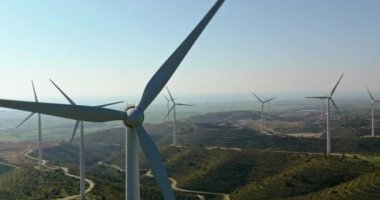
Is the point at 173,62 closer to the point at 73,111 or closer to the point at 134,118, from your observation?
the point at 134,118

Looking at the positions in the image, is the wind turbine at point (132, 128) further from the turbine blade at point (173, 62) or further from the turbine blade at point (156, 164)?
the turbine blade at point (173, 62)

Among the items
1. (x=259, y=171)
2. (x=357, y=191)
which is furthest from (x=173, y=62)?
(x=259, y=171)

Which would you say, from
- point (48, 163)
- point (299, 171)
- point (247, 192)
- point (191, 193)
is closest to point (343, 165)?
point (299, 171)

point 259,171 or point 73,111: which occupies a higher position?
point 73,111

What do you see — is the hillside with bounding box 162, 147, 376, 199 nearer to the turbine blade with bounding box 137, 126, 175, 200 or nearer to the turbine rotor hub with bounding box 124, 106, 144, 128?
the turbine blade with bounding box 137, 126, 175, 200

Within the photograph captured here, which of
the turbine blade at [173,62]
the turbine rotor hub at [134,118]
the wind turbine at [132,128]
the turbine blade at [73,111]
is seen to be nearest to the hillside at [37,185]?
the turbine blade at [173,62]

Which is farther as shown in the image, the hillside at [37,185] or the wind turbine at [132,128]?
the hillside at [37,185]
